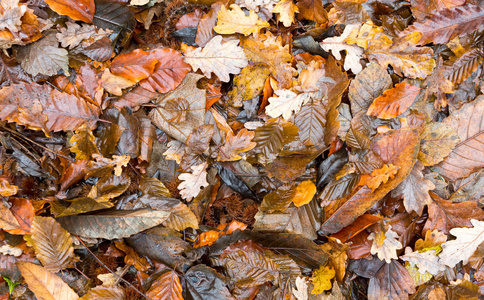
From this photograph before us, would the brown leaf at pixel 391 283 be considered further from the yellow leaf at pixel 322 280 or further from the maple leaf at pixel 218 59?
the maple leaf at pixel 218 59

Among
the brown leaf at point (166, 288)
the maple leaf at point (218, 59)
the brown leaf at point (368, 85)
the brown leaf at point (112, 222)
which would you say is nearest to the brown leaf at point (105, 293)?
the brown leaf at point (166, 288)

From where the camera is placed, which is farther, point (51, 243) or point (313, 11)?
point (313, 11)

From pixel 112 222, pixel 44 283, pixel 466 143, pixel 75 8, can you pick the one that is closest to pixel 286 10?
pixel 75 8

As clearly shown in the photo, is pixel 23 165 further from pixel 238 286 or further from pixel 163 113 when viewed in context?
pixel 238 286

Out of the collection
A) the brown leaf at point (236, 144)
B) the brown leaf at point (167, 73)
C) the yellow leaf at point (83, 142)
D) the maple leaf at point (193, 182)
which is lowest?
the maple leaf at point (193, 182)

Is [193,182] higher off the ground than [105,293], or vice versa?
[193,182]

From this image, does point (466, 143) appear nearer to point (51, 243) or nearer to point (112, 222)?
point (112, 222)

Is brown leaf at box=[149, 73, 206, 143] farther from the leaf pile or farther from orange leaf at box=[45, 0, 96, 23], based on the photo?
orange leaf at box=[45, 0, 96, 23]
